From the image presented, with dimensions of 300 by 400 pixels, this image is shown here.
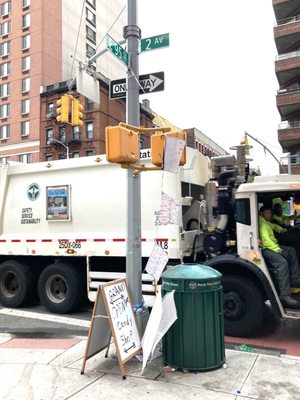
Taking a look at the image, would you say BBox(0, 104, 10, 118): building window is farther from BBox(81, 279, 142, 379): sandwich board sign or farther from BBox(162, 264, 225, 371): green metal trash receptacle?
BBox(162, 264, 225, 371): green metal trash receptacle

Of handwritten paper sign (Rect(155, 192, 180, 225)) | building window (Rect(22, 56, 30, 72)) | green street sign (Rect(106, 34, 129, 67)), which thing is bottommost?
handwritten paper sign (Rect(155, 192, 180, 225))

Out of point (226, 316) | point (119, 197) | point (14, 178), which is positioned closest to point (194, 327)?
point (226, 316)

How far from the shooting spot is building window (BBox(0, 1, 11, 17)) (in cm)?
5090

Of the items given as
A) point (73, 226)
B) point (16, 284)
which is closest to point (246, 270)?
point (73, 226)

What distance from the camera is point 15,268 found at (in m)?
8.87

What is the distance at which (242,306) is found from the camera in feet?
21.0

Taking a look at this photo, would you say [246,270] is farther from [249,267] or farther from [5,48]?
[5,48]

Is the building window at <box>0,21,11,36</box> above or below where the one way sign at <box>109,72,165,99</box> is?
above

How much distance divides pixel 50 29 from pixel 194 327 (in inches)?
1980

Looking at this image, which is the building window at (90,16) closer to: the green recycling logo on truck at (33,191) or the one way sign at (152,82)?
the green recycling logo on truck at (33,191)

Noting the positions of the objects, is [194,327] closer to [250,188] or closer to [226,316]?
[226,316]

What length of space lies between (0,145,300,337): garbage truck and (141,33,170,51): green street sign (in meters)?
2.08

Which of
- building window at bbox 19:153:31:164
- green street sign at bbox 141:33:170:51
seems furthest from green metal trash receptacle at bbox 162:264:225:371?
building window at bbox 19:153:31:164

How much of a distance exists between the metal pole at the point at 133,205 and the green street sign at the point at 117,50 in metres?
0.12
